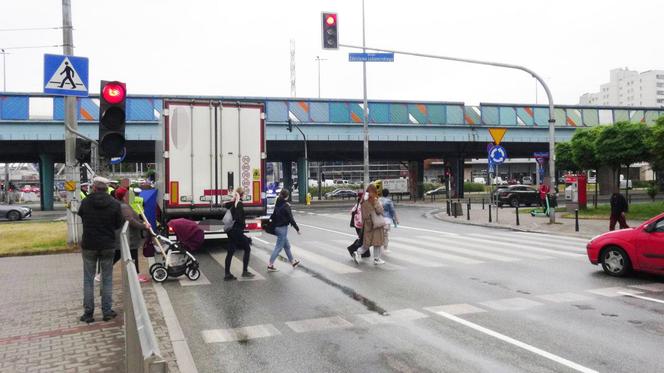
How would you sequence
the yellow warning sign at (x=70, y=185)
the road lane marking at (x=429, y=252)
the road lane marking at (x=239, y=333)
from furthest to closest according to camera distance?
the yellow warning sign at (x=70, y=185)
the road lane marking at (x=429, y=252)
the road lane marking at (x=239, y=333)

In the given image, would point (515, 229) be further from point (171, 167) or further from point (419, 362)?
point (419, 362)

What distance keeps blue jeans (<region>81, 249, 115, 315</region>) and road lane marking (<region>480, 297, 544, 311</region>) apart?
5071 mm

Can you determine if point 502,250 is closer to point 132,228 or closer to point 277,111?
point 132,228

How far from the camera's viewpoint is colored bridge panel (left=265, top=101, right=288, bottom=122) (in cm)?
4359

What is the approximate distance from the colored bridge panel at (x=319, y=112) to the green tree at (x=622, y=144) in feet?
74.4

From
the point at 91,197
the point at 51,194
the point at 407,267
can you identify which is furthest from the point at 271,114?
the point at 91,197

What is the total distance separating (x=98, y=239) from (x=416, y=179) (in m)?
54.9

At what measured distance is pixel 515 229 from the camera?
21156mm

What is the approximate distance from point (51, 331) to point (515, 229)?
17.6 metres

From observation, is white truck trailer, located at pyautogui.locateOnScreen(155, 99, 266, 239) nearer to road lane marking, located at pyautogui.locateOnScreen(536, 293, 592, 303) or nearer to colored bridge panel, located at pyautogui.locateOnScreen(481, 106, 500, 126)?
road lane marking, located at pyautogui.locateOnScreen(536, 293, 592, 303)

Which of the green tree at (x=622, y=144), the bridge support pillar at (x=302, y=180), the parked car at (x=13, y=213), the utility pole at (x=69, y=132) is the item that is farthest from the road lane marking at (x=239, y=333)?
the bridge support pillar at (x=302, y=180)

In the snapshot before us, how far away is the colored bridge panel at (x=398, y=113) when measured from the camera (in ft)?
150

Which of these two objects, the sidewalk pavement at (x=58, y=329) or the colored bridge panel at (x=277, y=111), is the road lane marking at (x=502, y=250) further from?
the colored bridge panel at (x=277, y=111)

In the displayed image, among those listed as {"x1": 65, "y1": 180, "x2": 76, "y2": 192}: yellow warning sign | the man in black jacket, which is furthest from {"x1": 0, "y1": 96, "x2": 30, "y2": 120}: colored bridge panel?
the man in black jacket
